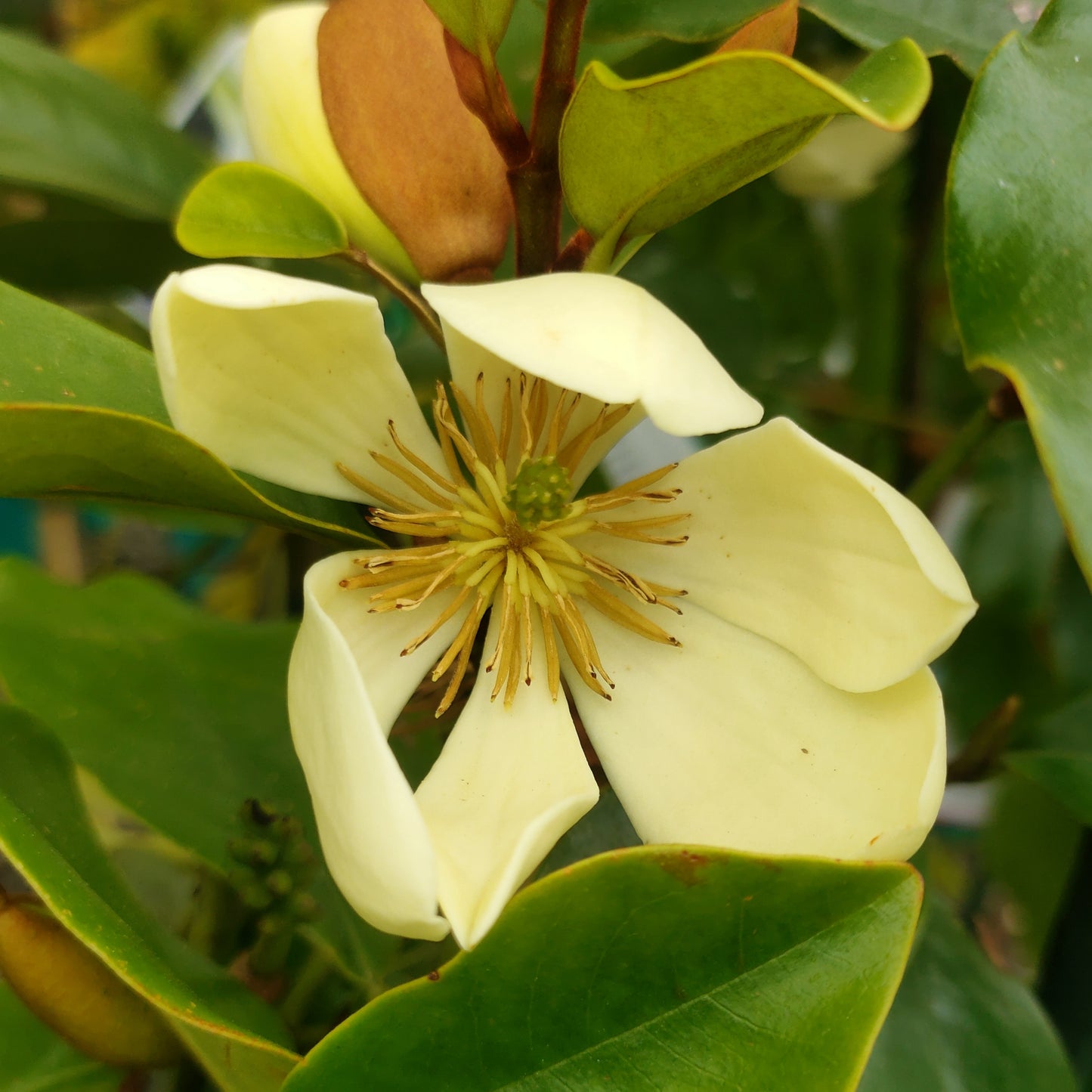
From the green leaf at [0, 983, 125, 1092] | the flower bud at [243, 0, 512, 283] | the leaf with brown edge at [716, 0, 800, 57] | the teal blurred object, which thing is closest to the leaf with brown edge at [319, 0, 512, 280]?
the flower bud at [243, 0, 512, 283]

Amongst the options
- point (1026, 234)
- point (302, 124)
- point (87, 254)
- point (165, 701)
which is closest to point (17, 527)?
point (87, 254)

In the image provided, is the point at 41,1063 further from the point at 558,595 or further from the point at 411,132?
the point at 411,132

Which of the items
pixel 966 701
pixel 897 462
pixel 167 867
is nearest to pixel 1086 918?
pixel 966 701

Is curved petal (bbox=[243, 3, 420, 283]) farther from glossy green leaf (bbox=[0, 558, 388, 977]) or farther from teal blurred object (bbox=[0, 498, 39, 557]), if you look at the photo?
teal blurred object (bbox=[0, 498, 39, 557])

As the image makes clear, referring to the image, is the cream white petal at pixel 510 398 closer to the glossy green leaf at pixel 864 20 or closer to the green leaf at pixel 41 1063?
the glossy green leaf at pixel 864 20

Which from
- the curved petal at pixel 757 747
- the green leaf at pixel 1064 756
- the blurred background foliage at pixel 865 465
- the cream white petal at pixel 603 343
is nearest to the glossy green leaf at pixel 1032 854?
the blurred background foliage at pixel 865 465

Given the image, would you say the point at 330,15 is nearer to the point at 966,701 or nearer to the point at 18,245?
the point at 18,245
